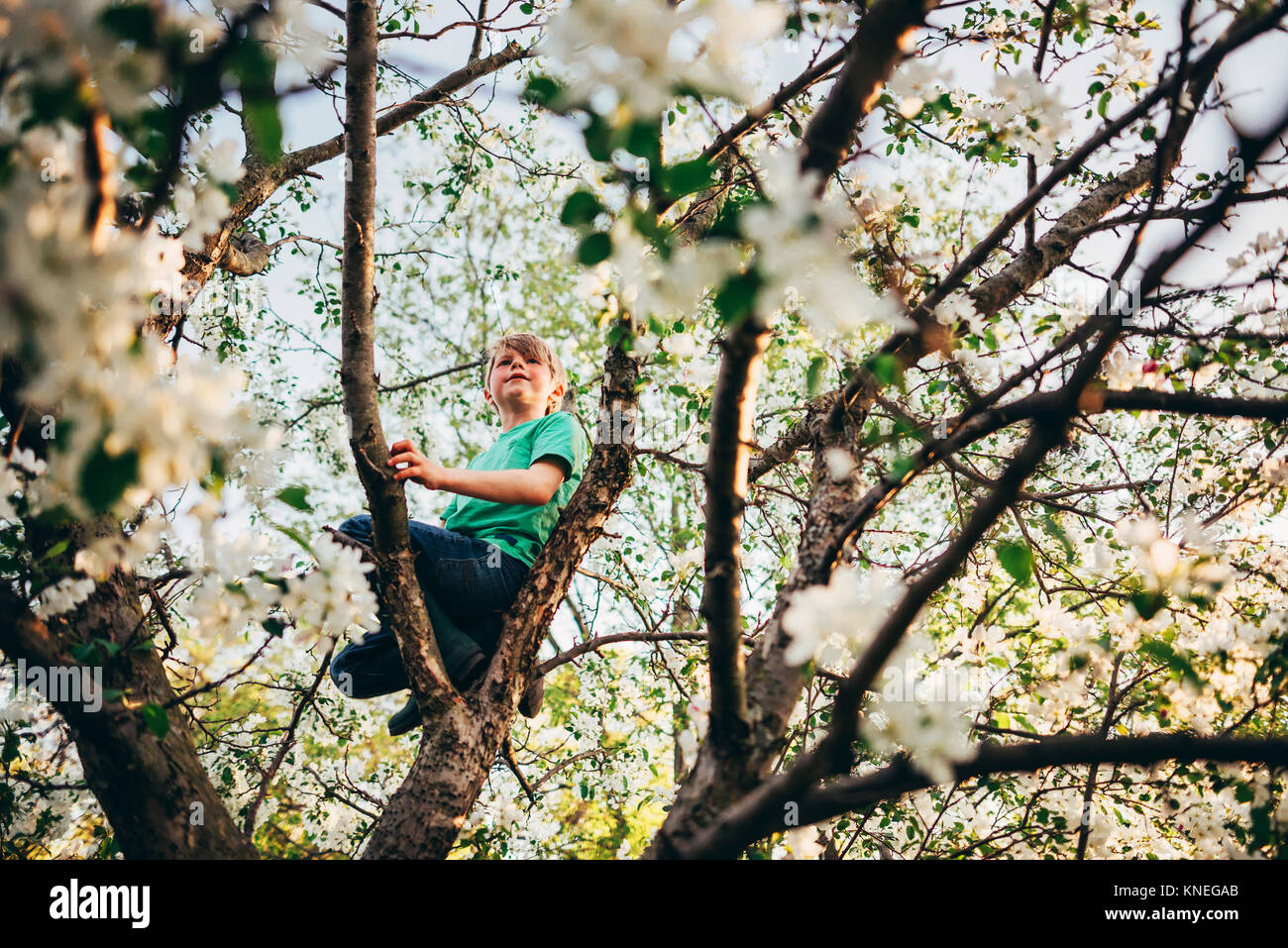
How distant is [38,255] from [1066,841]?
3.23 m

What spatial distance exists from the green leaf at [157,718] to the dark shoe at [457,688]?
2.10ft

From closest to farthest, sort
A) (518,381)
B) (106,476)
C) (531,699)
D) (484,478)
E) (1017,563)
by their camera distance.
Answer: (106,476) → (1017,563) → (484,478) → (531,699) → (518,381)

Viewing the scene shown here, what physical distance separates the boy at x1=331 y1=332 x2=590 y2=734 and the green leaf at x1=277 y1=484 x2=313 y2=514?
49 cm

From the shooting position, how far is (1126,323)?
1675 millimetres

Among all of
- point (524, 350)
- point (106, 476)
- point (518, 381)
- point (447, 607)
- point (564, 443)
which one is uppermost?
point (524, 350)

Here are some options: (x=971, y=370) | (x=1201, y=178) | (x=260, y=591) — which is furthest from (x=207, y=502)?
(x=1201, y=178)

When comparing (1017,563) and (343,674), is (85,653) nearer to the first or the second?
(343,674)

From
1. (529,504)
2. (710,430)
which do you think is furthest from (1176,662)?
(529,504)

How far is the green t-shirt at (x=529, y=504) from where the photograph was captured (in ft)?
7.57

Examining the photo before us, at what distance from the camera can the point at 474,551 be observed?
218 centimetres

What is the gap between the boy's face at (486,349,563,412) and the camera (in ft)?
9.06

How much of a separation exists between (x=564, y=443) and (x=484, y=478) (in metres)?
0.37
